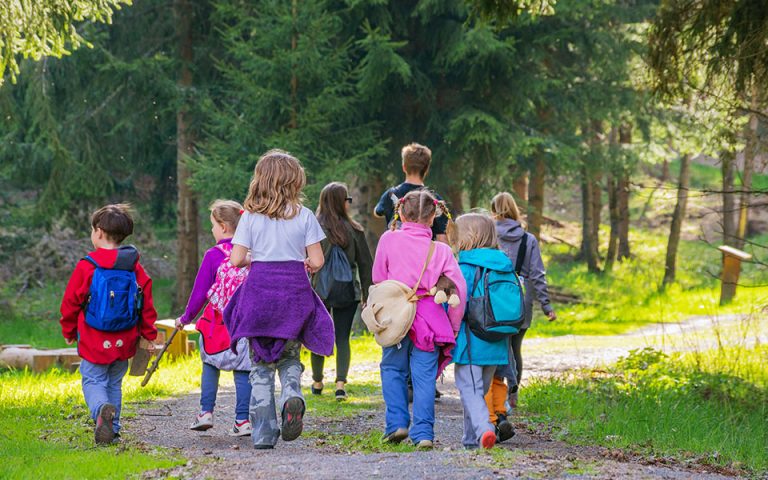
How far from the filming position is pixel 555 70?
65.6 feet

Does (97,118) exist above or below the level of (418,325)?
above

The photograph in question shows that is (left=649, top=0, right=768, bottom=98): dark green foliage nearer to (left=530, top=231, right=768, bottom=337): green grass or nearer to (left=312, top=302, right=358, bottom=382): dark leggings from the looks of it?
(left=312, top=302, right=358, bottom=382): dark leggings

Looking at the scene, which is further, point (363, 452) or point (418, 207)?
point (418, 207)

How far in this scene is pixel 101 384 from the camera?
7090 mm

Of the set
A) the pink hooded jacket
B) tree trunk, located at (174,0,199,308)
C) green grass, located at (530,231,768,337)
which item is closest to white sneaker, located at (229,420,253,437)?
the pink hooded jacket

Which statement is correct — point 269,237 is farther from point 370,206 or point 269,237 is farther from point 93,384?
point 370,206

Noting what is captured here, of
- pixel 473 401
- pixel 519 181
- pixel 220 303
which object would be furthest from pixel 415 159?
pixel 519 181

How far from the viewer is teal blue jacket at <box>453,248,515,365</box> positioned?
22.8 ft

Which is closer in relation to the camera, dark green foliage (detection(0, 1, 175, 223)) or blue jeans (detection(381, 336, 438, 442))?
blue jeans (detection(381, 336, 438, 442))

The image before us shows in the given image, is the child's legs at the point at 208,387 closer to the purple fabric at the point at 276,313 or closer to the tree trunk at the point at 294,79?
the purple fabric at the point at 276,313

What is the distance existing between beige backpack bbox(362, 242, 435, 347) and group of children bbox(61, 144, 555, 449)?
9 centimetres

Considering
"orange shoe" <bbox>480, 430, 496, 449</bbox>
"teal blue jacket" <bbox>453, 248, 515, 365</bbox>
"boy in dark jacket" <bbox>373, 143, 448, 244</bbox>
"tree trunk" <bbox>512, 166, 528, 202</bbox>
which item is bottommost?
"orange shoe" <bbox>480, 430, 496, 449</bbox>

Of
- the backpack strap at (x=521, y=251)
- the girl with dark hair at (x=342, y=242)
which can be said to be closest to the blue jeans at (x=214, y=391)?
the girl with dark hair at (x=342, y=242)

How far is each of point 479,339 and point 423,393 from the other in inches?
21.6
